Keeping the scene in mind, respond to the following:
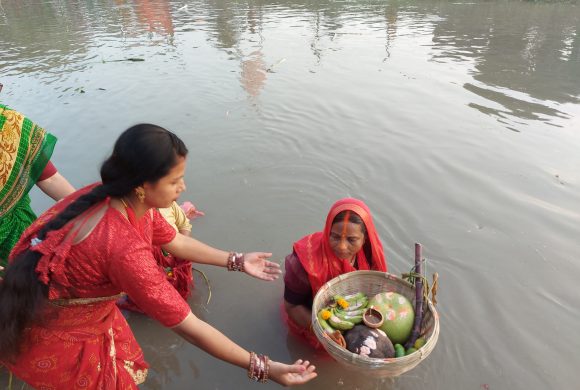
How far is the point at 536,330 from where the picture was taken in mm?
2896

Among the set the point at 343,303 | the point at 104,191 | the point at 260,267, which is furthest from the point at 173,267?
the point at 104,191

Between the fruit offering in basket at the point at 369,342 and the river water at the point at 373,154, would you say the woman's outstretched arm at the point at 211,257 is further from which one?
the river water at the point at 373,154

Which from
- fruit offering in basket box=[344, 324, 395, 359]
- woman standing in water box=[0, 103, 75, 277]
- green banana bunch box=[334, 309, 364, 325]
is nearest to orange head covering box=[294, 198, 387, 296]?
green banana bunch box=[334, 309, 364, 325]

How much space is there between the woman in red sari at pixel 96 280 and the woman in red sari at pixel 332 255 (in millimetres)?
714

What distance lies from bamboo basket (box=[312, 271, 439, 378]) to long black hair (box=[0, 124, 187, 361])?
109 cm

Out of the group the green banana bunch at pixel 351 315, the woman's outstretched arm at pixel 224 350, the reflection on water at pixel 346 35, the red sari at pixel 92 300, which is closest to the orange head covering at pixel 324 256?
→ the green banana bunch at pixel 351 315

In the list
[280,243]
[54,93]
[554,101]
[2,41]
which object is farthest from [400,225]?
[2,41]

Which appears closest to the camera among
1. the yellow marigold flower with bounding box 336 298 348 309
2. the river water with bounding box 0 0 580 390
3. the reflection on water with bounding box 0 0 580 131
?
the yellow marigold flower with bounding box 336 298 348 309

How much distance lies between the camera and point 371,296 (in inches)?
95.5

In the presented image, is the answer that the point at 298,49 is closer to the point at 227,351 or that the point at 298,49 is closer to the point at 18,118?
the point at 18,118

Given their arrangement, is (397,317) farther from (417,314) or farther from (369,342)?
(369,342)

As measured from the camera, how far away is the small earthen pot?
2111 millimetres

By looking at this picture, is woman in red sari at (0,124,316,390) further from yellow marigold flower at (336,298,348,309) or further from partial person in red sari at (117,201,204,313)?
partial person in red sari at (117,201,204,313)

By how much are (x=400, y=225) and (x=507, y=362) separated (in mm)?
1585
